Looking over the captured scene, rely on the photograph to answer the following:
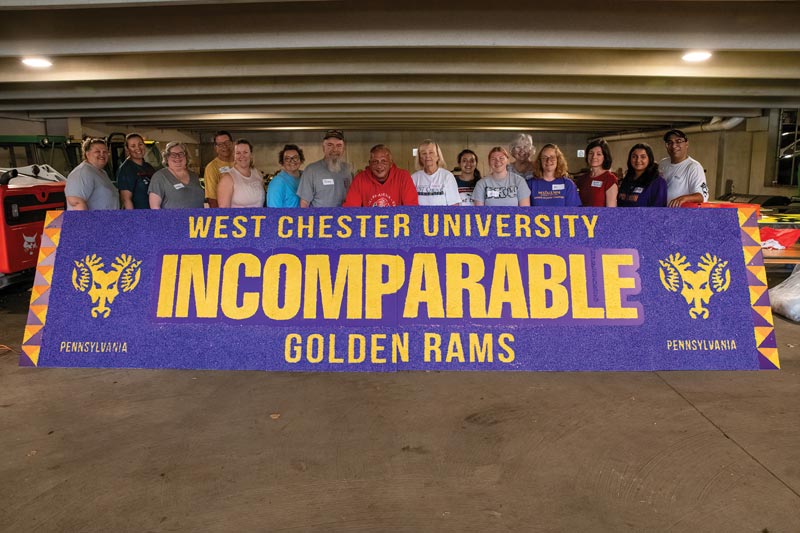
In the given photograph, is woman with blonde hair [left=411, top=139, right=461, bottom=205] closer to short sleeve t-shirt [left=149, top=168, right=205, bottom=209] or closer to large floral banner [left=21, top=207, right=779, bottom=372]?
large floral banner [left=21, top=207, right=779, bottom=372]

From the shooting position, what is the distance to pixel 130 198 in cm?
528

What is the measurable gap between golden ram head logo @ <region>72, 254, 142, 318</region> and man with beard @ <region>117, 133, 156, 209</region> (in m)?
1.37

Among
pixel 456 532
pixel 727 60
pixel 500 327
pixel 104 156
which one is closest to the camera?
pixel 456 532

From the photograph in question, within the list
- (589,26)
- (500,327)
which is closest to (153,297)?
(500,327)

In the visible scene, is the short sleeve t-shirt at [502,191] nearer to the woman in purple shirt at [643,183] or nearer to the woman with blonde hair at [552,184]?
the woman with blonde hair at [552,184]

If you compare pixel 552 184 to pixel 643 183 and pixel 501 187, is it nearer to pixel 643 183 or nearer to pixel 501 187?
pixel 501 187

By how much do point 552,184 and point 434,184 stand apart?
41.8 inches

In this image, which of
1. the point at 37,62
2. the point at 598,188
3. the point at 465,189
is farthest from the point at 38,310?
the point at 37,62

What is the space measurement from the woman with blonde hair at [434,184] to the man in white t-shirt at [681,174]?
203cm

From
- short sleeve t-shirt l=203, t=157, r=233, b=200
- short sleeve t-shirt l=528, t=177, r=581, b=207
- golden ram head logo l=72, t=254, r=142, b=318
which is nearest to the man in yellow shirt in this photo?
short sleeve t-shirt l=203, t=157, r=233, b=200

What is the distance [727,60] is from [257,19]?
760 centimetres

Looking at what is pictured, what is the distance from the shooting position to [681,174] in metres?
5.01

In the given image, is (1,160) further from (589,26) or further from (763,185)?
(763,185)

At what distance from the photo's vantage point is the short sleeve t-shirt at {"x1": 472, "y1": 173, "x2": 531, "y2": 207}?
15.2 feet
